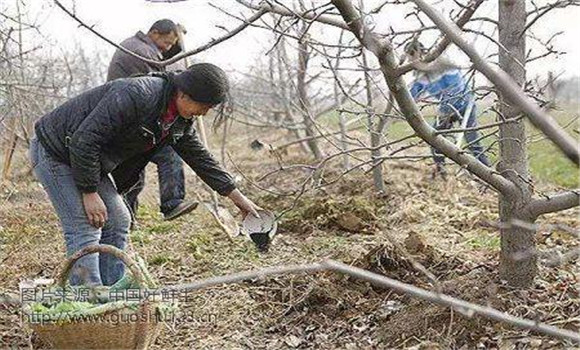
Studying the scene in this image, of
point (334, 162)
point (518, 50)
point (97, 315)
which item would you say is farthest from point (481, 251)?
point (334, 162)

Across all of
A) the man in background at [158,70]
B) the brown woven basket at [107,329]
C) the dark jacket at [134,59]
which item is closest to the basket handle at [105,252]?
the brown woven basket at [107,329]

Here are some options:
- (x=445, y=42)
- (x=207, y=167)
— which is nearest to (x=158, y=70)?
(x=207, y=167)

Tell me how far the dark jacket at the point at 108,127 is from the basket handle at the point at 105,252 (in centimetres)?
38

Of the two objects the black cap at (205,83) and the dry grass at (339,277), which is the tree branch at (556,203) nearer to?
the dry grass at (339,277)

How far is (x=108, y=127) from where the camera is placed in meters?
3.41

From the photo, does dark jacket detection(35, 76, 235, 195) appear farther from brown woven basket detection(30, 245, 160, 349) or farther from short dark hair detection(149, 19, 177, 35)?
short dark hair detection(149, 19, 177, 35)

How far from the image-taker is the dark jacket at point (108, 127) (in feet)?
11.2

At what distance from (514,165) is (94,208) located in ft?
6.72

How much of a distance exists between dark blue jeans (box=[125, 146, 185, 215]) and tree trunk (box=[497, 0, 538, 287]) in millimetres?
2887

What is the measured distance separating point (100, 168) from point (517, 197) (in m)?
2.02

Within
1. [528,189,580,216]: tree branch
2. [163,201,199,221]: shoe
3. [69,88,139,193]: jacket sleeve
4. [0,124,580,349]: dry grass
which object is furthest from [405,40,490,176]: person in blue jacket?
[163,201,199,221]: shoe

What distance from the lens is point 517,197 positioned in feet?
11.4

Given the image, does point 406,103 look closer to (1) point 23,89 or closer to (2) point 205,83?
(2) point 205,83

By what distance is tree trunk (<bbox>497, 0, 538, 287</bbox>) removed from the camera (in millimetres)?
3426
